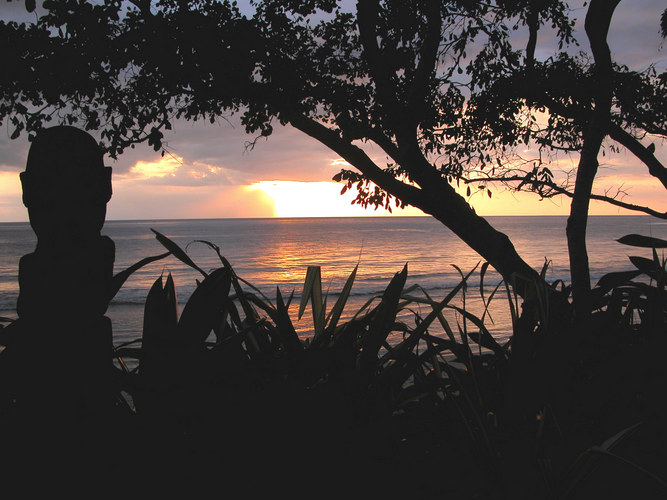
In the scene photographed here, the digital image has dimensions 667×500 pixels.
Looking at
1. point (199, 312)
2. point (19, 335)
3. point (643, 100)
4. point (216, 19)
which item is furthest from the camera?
point (643, 100)

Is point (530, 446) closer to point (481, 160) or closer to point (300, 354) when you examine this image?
point (300, 354)

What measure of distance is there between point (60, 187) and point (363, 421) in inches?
36.2

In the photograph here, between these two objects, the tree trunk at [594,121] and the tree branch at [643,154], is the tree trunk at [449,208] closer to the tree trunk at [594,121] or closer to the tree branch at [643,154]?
the tree trunk at [594,121]

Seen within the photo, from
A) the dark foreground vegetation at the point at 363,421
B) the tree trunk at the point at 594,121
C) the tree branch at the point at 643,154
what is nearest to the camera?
the dark foreground vegetation at the point at 363,421

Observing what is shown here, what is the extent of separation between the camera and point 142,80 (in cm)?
486

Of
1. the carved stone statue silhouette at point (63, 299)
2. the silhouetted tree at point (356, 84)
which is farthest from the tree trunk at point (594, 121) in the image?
the carved stone statue silhouette at point (63, 299)

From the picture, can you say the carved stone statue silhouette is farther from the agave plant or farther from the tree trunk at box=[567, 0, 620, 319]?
the tree trunk at box=[567, 0, 620, 319]

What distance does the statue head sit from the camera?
4.06ft

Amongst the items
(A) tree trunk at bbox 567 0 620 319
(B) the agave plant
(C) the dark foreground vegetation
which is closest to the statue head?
(C) the dark foreground vegetation

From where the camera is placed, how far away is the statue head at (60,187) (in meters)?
1.24

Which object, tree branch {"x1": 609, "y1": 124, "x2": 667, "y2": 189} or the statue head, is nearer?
the statue head

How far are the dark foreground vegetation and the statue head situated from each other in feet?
0.79

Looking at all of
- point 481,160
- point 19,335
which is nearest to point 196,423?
point 19,335

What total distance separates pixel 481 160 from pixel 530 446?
5781 mm
